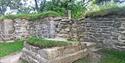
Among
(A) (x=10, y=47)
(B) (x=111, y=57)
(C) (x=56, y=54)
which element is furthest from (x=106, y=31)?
(A) (x=10, y=47)

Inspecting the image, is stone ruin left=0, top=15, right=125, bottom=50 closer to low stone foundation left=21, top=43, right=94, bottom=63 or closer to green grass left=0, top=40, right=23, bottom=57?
green grass left=0, top=40, right=23, bottom=57

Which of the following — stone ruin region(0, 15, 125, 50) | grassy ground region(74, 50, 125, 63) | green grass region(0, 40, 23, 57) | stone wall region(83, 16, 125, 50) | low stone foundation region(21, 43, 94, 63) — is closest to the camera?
low stone foundation region(21, 43, 94, 63)

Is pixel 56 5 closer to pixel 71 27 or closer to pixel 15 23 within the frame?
pixel 15 23

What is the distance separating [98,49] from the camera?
5.12 metres

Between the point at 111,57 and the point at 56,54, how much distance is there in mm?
1271

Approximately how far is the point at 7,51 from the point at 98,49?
11.5 ft

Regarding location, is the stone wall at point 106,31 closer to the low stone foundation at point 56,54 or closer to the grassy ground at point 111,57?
the grassy ground at point 111,57

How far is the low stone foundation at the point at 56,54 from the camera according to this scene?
13.8 feet

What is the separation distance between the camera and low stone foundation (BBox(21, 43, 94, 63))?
13.8ft

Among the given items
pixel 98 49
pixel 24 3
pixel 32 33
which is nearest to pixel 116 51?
pixel 98 49

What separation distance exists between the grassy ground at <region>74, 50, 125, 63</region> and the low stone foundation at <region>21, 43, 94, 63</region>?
8.0 inches

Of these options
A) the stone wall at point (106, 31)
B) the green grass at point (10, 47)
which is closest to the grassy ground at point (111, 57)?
the stone wall at point (106, 31)

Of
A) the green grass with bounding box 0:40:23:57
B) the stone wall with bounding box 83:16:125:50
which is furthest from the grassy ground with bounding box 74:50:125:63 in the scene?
the green grass with bounding box 0:40:23:57

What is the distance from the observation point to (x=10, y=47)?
7543 millimetres
